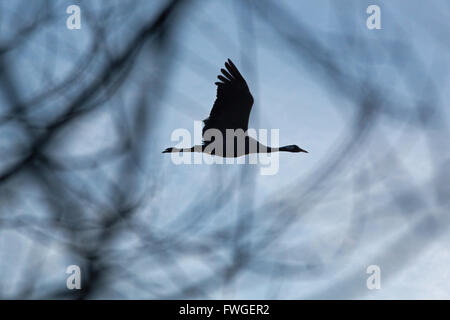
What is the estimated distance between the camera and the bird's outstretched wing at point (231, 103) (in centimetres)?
660

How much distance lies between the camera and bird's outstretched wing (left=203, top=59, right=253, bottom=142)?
21.7 feet

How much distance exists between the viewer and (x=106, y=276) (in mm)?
1831

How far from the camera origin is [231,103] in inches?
264

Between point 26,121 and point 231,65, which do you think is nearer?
point 26,121

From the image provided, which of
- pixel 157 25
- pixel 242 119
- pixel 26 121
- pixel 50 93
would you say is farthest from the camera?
pixel 242 119

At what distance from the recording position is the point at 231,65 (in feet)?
22.2

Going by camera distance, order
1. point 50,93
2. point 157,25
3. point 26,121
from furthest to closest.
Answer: point 50,93 < point 26,121 < point 157,25
